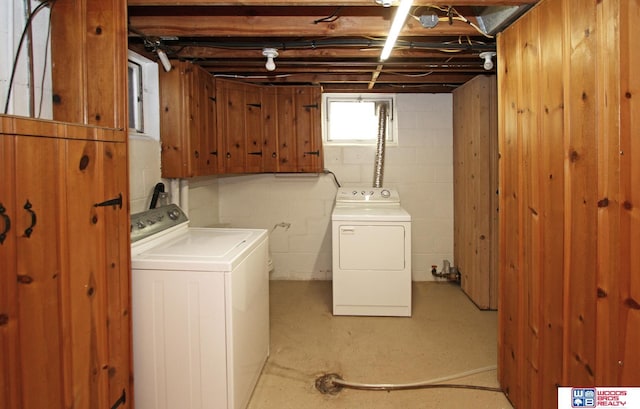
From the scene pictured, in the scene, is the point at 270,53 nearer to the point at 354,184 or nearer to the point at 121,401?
the point at 354,184

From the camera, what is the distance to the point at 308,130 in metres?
3.90

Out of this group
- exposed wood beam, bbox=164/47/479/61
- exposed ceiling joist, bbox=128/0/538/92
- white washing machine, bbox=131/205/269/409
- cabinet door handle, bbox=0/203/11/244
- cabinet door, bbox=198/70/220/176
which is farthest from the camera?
cabinet door, bbox=198/70/220/176

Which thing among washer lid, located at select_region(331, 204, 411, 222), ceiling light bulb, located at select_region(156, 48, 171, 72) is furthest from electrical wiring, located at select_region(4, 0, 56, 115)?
washer lid, located at select_region(331, 204, 411, 222)

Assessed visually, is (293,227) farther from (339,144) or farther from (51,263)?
(51,263)

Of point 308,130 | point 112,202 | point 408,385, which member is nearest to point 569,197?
point 408,385

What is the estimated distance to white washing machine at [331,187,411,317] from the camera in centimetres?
321

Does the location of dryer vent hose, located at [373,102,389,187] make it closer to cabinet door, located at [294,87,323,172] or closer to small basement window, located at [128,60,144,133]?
cabinet door, located at [294,87,323,172]

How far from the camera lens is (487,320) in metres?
3.19

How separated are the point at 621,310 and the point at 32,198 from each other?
1.91 metres

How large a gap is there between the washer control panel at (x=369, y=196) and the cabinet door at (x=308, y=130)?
37 cm

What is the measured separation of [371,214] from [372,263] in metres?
0.43

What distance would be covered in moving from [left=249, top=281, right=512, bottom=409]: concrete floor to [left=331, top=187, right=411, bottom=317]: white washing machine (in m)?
0.12

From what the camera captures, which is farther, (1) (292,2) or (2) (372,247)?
(2) (372,247)

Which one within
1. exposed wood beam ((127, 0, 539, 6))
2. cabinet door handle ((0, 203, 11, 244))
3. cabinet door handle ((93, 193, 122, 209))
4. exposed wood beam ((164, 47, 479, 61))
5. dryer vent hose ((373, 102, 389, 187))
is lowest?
cabinet door handle ((0, 203, 11, 244))
